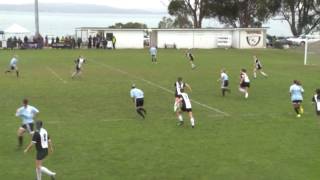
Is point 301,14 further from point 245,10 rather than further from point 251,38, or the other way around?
point 251,38

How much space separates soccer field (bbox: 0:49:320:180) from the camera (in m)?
18.2

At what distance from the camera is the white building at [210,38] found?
8800 centimetres

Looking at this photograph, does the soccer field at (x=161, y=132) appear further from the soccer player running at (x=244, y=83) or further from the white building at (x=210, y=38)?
the white building at (x=210, y=38)

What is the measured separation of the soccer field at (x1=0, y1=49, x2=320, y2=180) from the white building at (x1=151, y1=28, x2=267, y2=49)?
4317 cm

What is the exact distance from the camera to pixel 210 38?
8906cm

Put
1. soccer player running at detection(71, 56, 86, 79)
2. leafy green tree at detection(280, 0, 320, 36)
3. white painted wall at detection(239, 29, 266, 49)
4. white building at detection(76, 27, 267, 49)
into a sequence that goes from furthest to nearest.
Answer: leafy green tree at detection(280, 0, 320, 36)
white painted wall at detection(239, 29, 266, 49)
white building at detection(76, 27, 267, 49)
soccer player running at detection(71, 56, 86, 79)

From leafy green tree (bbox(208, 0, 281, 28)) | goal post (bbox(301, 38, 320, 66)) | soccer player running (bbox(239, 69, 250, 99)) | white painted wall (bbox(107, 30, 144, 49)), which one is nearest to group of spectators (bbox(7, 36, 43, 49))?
white painted wall (bbox(107, 30, 144, 49))

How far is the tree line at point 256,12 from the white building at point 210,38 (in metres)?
18.9

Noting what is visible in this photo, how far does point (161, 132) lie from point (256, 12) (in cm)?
8802

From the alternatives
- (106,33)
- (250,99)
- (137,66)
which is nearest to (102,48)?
(106,33)

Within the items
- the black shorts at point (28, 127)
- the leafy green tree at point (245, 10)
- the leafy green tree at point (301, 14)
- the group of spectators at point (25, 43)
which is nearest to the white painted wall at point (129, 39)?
the group of spectators at point (25, 43)

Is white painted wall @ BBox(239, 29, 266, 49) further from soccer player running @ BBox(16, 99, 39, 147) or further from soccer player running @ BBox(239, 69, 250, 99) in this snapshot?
soccer player running @ BBox(16, 99, 39, 147)

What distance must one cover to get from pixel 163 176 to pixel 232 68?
36582 mm

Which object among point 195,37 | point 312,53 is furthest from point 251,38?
point 312,53
